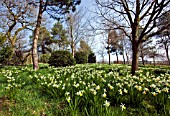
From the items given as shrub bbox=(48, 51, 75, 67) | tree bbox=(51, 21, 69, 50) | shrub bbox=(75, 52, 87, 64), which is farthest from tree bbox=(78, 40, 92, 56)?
shrub bbox=(48, 51, 75, 67)

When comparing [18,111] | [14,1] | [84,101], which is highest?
[14,1]

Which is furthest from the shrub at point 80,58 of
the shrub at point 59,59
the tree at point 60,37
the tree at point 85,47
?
the tree at point 60,37

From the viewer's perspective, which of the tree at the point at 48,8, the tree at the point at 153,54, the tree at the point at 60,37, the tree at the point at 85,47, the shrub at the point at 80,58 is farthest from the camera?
the tree at the point at 60,37

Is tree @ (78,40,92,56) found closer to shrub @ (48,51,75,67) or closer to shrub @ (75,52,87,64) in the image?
shrub @ (75,52,87,64)

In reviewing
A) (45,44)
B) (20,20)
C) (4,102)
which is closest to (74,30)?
(20,20)

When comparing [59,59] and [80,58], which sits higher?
[80,58]

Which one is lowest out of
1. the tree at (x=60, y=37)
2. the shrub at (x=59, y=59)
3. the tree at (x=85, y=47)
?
the shrub at (x=59, y=59)

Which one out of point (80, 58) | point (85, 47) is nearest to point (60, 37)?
point (85, 47)

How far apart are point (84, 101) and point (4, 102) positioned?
1582mm

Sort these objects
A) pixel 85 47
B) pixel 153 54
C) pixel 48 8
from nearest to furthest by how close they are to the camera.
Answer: pixel 48 8, pixel 153 54, pixel 85 47

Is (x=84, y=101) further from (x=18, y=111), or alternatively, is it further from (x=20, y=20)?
(x=20, y=20)

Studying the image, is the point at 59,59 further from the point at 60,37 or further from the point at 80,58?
the point at 60,37

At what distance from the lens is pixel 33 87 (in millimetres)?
3787

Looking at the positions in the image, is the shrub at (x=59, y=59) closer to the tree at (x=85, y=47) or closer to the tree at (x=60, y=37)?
the tree at (x=85, y=47)
